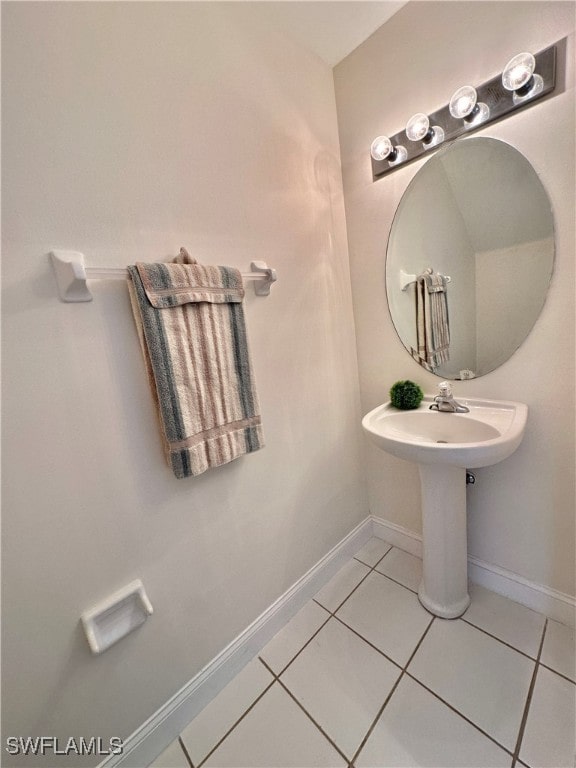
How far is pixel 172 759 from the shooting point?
3.00 feet

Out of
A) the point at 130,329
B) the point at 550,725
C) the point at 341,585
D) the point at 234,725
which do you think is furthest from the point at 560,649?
the point at 130,329

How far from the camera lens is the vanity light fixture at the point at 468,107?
39.3 inches

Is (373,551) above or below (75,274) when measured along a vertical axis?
below

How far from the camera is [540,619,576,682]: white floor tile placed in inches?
39.7

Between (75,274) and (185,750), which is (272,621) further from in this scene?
(75,274)

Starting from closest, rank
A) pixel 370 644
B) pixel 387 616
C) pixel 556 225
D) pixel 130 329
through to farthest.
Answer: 1. pixel 130 329
2. pixel 556 225
3. pixel 370 644
4. pixel 387 616

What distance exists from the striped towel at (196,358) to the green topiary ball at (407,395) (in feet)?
2.16

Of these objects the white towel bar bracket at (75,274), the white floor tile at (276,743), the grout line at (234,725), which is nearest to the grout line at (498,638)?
the white floor tile at (276,743)

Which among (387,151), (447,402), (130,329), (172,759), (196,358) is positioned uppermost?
(387,151)

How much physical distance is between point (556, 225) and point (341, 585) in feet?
5.52

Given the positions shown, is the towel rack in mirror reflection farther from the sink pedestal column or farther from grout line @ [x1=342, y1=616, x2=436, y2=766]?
grout line @ [x1=342, y1=616, x2=436, y2=766]

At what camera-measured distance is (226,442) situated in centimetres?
96

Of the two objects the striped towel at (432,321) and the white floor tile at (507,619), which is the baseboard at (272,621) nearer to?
the white floor tile at (507,619)

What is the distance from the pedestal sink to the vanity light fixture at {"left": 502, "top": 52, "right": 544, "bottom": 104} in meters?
1.01
